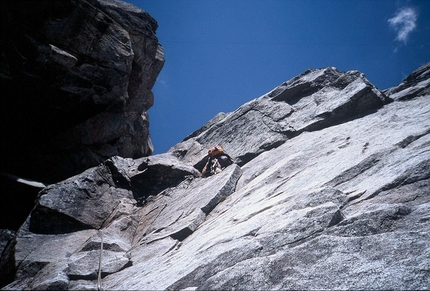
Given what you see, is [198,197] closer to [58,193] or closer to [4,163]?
[58,193]

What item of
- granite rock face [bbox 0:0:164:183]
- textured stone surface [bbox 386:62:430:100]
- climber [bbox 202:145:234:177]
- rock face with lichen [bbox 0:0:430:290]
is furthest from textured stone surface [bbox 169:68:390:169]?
granite rock face [bbox 0:0:164:183]

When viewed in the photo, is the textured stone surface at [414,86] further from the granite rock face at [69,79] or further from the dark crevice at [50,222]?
the dark crevice at [50,222]

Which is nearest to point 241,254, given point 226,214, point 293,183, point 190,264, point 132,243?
point 190,264

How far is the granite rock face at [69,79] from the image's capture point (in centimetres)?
1670

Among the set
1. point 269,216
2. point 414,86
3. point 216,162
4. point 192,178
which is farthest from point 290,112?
point 269,216

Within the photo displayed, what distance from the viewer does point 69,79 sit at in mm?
19062

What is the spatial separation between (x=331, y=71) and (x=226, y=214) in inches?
915

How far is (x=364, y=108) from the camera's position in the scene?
18.9 metres

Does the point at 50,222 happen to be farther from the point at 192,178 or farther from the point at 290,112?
the point at 290,112

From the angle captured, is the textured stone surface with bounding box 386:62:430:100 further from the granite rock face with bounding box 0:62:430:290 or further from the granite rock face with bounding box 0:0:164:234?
the granite rock face with bounding box 0:0:164:234

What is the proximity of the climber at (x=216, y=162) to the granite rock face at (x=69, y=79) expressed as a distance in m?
11.3

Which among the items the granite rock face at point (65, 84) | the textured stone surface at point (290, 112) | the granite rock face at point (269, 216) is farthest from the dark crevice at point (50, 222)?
the textured stone surface at point (290, 112)

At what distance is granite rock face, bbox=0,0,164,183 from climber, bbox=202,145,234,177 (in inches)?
444

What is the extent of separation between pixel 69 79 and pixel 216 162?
15.3 m
